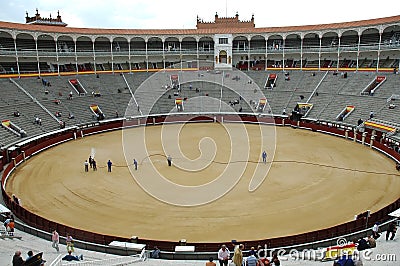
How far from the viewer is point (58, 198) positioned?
19422 millimetres

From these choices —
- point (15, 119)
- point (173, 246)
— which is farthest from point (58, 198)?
point (15, 119)

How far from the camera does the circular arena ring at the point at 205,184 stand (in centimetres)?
1538

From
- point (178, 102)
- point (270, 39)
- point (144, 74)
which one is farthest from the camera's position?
point (270, 39)

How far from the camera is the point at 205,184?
21.1 metres

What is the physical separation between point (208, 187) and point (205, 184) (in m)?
0.52

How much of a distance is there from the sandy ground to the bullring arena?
0.11m

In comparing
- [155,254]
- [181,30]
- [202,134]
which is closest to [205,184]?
[155,254]

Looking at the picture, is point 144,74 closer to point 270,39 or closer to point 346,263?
point 270,39

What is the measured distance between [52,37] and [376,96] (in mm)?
43010

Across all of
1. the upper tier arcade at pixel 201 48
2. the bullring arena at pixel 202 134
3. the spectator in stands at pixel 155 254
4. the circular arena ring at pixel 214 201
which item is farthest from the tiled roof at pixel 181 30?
the spectator in stands at pixel 155 254

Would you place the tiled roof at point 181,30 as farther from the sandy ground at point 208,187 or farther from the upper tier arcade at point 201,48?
the sandy ground at point 208,187

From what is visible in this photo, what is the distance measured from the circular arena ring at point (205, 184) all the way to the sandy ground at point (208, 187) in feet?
0.20

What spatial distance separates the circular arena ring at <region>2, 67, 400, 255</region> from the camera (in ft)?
50.5

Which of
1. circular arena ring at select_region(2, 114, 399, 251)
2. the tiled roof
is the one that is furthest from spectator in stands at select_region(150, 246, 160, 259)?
the tiled roof
